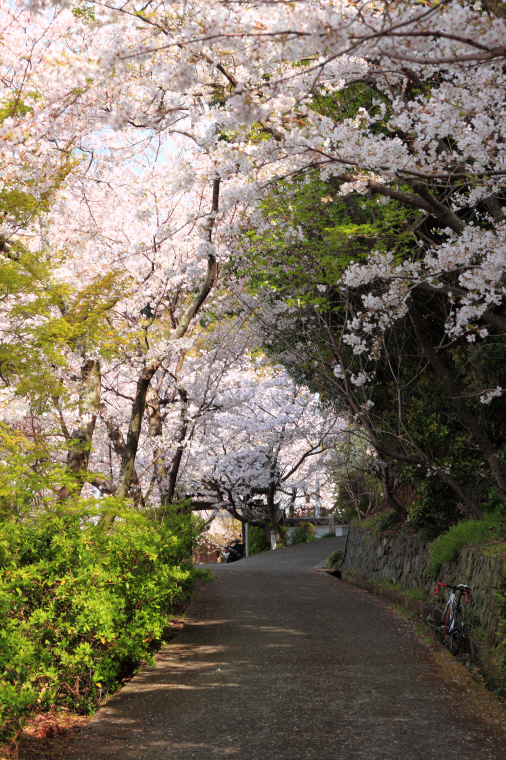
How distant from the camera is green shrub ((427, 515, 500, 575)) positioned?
8.35 m

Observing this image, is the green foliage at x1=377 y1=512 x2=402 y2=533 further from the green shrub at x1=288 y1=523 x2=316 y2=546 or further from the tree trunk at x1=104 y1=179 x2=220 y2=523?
the green shrub at x1=288 y1=523 x2=316 y2=546

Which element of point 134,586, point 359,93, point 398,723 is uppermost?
point 359,93

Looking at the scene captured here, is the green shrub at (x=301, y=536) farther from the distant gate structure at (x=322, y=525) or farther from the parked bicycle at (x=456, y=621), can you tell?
the parked bicycle at (x=456, y=621)

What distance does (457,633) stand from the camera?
6809 mm

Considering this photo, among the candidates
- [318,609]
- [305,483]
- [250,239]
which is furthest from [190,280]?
[305,483]

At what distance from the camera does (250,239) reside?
40.1ft

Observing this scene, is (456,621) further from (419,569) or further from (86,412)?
(86,412)

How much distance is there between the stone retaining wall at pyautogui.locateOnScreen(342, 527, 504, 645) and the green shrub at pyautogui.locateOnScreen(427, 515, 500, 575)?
142 mm

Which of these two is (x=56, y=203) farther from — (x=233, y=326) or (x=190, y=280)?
(x=233, y=326)

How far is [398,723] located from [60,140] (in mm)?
7300

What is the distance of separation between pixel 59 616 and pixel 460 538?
5905 mm

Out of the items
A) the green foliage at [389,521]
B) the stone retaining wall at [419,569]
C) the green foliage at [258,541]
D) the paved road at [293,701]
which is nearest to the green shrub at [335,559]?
the stone retaining wall at [419,569]

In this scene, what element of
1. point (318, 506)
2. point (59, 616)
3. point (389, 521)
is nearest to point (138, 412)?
point (59, 616)

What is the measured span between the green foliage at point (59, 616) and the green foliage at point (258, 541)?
70.5ft
